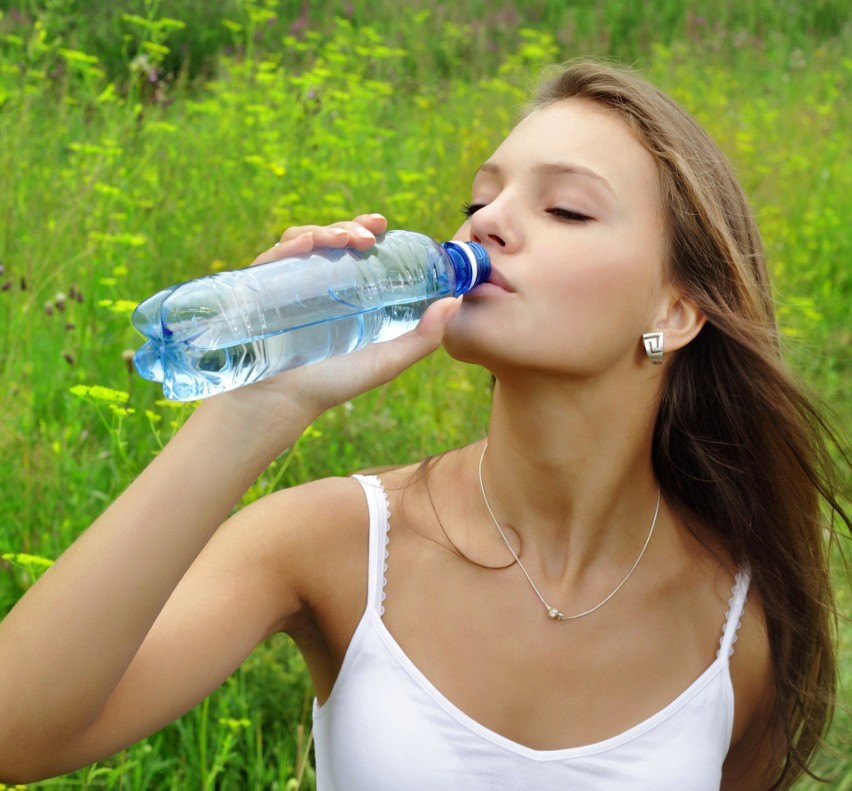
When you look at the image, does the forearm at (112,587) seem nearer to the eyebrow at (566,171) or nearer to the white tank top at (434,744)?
the white tank top at (434,744)

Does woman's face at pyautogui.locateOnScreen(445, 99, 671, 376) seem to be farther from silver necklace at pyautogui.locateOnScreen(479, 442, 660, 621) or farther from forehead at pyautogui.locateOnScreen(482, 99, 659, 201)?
silver necklace at pyautogui.locateOnScreen(479, 442, 660, 621)

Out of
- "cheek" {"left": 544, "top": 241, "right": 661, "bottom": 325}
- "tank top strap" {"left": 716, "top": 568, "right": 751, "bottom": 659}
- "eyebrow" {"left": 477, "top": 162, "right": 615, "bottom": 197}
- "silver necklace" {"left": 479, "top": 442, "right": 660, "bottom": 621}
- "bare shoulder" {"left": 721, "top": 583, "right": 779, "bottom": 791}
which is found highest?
"eyebrow" {"left": 477, "top": 162, "right": 615, "bottom": 197}

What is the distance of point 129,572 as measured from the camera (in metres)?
1.36

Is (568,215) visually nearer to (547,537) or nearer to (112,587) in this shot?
(547,537)

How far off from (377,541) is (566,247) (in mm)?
582

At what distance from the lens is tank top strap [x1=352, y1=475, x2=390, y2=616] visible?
6.18 feet

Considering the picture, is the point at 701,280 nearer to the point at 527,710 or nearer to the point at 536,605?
the point at 536,605

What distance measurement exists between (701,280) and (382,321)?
1.87 feet

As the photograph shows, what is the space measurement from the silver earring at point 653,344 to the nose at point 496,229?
31cm

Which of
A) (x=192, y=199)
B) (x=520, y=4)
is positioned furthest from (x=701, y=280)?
(x=520, y=4)

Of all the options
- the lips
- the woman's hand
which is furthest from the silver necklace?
the woman's hand

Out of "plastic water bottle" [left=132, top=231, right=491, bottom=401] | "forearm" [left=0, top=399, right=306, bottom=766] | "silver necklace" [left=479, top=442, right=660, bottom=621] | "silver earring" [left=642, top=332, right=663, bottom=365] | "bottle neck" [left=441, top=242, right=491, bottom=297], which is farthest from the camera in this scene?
"silver necklace" [left=479, top=442, right=660, bottom=621]

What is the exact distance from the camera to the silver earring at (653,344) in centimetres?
187

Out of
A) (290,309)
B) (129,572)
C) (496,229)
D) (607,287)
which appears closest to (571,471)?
(607,287)
